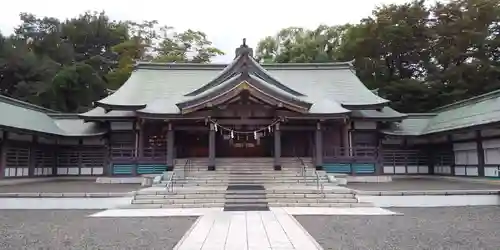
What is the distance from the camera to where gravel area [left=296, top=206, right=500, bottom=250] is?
762 cm

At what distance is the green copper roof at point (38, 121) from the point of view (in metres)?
19.4

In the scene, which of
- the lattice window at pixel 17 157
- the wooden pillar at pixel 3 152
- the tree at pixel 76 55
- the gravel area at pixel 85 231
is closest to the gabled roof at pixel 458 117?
the gravel area at pixel 85 231

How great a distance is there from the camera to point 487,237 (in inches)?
327

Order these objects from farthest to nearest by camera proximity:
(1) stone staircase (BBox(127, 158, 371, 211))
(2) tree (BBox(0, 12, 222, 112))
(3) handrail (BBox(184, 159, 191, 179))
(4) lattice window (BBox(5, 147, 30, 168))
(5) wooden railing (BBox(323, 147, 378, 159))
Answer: (2) tree (BBox(0, 12, 222, 112)), (5) wooden railing (BBox(323, 147, 378, 159)), (4) lattice window (BBox(5, 147, 30, 168)), (3) handrail (BBox(184, 159, 191, 179)), (1) stone staircase (BBox(127, 158, 371, 211))

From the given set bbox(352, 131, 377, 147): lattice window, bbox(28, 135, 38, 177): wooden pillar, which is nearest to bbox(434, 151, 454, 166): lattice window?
bbox(352, 131, 377, 147): lattice window

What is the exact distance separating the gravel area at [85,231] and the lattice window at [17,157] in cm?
796

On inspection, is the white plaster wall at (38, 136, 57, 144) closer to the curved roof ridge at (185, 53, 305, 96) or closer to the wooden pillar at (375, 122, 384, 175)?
the curved roof ridge at (185, 53, 305, 96)

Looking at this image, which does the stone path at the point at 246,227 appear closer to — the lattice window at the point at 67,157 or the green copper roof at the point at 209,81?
the green copper roof at the point at 209,81

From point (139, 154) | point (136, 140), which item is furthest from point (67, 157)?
point (139, 154)

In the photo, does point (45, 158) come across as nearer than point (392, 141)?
Yes

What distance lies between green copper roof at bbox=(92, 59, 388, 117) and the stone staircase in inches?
162

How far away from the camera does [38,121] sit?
21.7 m

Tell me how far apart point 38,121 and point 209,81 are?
974 cm

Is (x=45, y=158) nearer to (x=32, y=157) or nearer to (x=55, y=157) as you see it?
(x=55, y=157)
